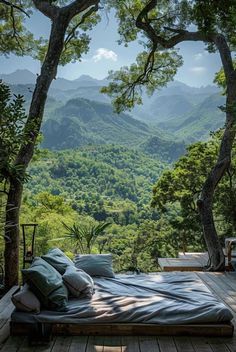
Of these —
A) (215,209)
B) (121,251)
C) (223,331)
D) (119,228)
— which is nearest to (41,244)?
(215,209)

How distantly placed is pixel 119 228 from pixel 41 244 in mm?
13856

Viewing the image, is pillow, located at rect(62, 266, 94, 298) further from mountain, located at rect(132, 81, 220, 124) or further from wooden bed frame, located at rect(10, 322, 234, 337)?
mountain, located at rect(132, 81, 220, 124)

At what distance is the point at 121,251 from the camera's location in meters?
16.8

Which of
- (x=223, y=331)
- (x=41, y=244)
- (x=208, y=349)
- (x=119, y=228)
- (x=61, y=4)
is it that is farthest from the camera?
(x=119, y=228)

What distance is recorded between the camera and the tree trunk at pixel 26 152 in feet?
16.5

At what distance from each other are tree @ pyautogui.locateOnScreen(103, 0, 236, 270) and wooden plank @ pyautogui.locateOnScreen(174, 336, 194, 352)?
2.64 meters

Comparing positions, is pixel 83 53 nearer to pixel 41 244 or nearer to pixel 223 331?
pixel 41 244

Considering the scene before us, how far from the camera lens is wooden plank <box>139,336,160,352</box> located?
296 cm

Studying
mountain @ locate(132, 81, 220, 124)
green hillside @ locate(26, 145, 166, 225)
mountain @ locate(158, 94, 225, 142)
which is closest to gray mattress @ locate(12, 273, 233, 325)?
green hillside @ locate(26, 145, 166, 225)

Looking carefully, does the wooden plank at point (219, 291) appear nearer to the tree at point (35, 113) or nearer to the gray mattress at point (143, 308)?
the gray mattress at point (143, 308)

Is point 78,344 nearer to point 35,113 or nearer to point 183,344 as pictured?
point 183,344

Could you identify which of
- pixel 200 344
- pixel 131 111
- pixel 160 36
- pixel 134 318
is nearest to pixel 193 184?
pixel 131 111

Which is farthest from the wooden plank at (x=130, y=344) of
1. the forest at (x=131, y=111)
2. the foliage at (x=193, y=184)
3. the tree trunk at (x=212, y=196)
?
the foliage at (x=193, y=184)

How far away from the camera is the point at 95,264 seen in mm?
4645
